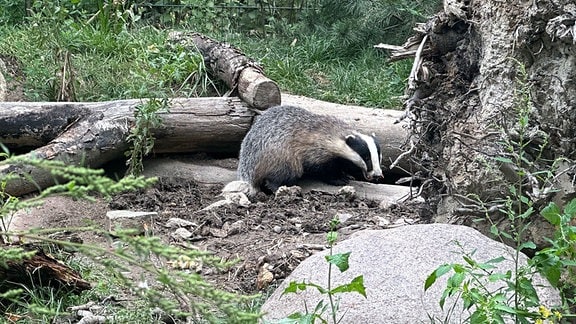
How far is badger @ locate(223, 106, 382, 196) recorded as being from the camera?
6.48m

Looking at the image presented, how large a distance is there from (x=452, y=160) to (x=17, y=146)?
332 cm

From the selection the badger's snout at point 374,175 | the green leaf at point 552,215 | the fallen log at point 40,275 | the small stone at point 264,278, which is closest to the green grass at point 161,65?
the badger's snout at point 374,175

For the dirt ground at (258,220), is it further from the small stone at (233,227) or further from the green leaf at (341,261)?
the green leaf at (341,261)

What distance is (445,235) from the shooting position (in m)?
3.44

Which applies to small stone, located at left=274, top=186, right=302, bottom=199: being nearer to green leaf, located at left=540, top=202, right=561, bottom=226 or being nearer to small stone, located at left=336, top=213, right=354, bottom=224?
small stone, located at left=336, top=213, right=354, bottom=224

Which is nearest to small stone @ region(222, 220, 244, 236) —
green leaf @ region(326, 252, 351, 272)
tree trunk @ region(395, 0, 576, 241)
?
tree trunk @ region(395, 0, 576, 241)

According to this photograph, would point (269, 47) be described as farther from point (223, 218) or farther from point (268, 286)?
point (268, 286)

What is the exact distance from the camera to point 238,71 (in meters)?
7.02

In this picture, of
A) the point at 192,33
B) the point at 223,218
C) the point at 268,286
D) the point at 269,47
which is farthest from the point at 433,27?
the point at 269,47

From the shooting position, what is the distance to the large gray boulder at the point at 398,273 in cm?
305

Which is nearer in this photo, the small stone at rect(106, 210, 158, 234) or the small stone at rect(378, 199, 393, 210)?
the small stone at rect(106, 210, 158, 234)

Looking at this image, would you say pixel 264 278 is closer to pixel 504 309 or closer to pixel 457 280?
pixel 457 280

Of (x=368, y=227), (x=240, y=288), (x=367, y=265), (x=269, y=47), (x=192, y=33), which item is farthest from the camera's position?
(x=269, y=47)

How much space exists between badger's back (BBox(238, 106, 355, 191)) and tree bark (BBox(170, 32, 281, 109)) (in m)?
0.20
